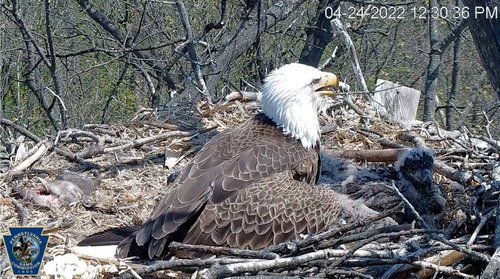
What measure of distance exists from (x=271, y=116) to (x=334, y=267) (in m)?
1.66

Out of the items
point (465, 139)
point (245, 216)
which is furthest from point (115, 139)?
point (465, 139)

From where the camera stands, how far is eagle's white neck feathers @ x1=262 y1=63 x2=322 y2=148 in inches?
201

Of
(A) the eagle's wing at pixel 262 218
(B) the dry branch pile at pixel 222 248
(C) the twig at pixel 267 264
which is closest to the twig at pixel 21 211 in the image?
(B) the dry branch pile at pixel 222 248

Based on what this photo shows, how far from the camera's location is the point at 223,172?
4.54m

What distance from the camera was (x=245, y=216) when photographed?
4387 millimetres

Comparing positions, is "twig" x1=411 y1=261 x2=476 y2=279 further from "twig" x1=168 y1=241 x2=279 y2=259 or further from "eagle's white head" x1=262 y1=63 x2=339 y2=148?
"eagle's white head" x1=262 y1=63 x2=339 y2=148

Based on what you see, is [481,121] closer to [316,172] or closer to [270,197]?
[316,172]

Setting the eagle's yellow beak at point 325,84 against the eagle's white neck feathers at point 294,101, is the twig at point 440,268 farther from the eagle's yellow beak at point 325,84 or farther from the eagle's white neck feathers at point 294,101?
the eagle's yellow beak at point 325,84

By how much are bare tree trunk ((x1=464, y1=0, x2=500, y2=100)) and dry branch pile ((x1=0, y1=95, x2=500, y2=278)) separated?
0.77m

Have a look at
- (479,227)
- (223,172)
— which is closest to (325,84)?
(223,172)

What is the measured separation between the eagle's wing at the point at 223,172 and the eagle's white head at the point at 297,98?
0.08 metres

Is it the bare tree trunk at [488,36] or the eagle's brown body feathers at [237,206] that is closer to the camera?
the bare tree trunk at [488,36]

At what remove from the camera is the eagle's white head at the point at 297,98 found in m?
5.11

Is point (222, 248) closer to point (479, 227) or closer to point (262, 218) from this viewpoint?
point (262, 218)
